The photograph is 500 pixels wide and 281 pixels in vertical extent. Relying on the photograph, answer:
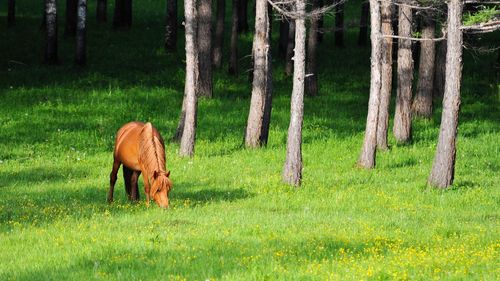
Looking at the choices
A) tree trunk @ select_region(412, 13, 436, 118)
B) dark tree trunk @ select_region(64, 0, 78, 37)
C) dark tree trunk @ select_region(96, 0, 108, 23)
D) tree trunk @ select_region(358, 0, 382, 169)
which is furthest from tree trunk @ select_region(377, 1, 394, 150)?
dark tree trunk @ select_region(96, 0, 108, 23)

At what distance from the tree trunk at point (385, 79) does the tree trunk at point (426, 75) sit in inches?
185

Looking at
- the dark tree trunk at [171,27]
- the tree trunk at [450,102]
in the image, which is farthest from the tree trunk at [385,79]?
the dark tree trunk at [171,27]

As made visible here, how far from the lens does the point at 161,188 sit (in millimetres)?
20047

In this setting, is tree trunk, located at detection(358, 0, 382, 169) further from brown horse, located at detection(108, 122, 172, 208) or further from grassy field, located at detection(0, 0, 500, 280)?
brown horse, located at detection(108, 122, 172, 208)

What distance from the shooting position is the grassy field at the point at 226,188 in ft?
49.1

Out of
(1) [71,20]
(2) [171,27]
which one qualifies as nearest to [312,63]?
(2) [171,27]

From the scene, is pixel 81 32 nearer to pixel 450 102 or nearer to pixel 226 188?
pixel 226 188

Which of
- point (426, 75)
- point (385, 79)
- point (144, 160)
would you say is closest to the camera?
point (144, 160)

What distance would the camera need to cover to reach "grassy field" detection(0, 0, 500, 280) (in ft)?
49.1

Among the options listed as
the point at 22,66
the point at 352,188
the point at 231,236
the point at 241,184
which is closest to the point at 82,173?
the point at 241,184

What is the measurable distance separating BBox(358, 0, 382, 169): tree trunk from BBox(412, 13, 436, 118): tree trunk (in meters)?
8.86

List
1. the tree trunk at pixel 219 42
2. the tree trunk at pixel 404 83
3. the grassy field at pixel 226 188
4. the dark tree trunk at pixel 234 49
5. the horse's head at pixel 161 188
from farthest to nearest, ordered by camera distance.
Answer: the tree trunk at pixel 219 42 < the dark tree trunk at pixel 234 49 < the tree trunk at pixel 404 83 < the horse's head at pixel 161 188 < the grassy field at pixel 226 188

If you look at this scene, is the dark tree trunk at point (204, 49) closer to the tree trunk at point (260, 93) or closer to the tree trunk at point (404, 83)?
the tree trunk at point (260, 93)

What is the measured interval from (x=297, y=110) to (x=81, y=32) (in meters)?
19.5
